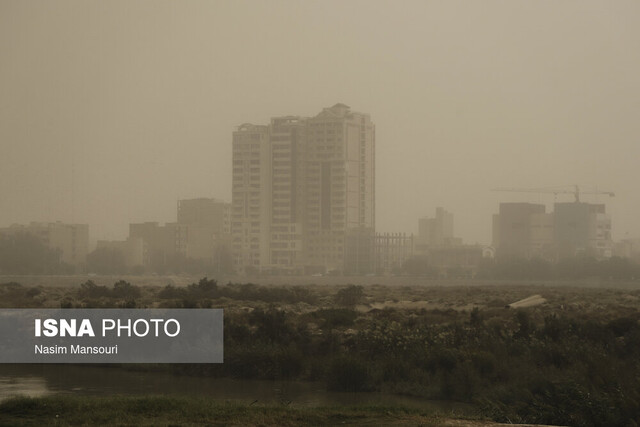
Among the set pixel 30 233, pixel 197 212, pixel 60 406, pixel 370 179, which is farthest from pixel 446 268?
pixel 60 406

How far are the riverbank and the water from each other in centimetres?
361

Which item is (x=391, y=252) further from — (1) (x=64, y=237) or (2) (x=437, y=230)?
(1) (x=64, y=237)

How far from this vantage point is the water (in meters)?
21.2

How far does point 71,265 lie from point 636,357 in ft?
374

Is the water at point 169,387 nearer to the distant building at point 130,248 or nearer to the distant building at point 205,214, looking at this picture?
the distant building at point 130,248

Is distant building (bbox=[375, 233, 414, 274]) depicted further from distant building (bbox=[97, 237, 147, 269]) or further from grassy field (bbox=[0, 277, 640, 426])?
grassy field (bbox=[0, 277, 640, 426])

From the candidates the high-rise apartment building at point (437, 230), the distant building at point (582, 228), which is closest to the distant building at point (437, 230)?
the high-rise apartment building at point (437, 230)

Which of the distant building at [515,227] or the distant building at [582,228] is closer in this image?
the distant building at [582,228]

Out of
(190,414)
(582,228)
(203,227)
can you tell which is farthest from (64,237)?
(190,414)

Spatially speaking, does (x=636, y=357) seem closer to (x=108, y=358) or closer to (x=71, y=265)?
(x=108, y=358)

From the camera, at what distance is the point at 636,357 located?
73.4 ft

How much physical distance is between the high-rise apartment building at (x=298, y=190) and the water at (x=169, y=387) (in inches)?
4657

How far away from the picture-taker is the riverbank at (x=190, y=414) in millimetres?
14555

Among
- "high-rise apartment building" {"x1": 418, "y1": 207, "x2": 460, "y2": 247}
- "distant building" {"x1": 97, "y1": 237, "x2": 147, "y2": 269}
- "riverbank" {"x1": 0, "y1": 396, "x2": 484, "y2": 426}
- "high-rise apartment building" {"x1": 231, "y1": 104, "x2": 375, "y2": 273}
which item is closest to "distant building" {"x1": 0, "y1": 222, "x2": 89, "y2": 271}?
"distant building" {"x1": 97, "y1": 237, "x2": 147, "y2": 269}
